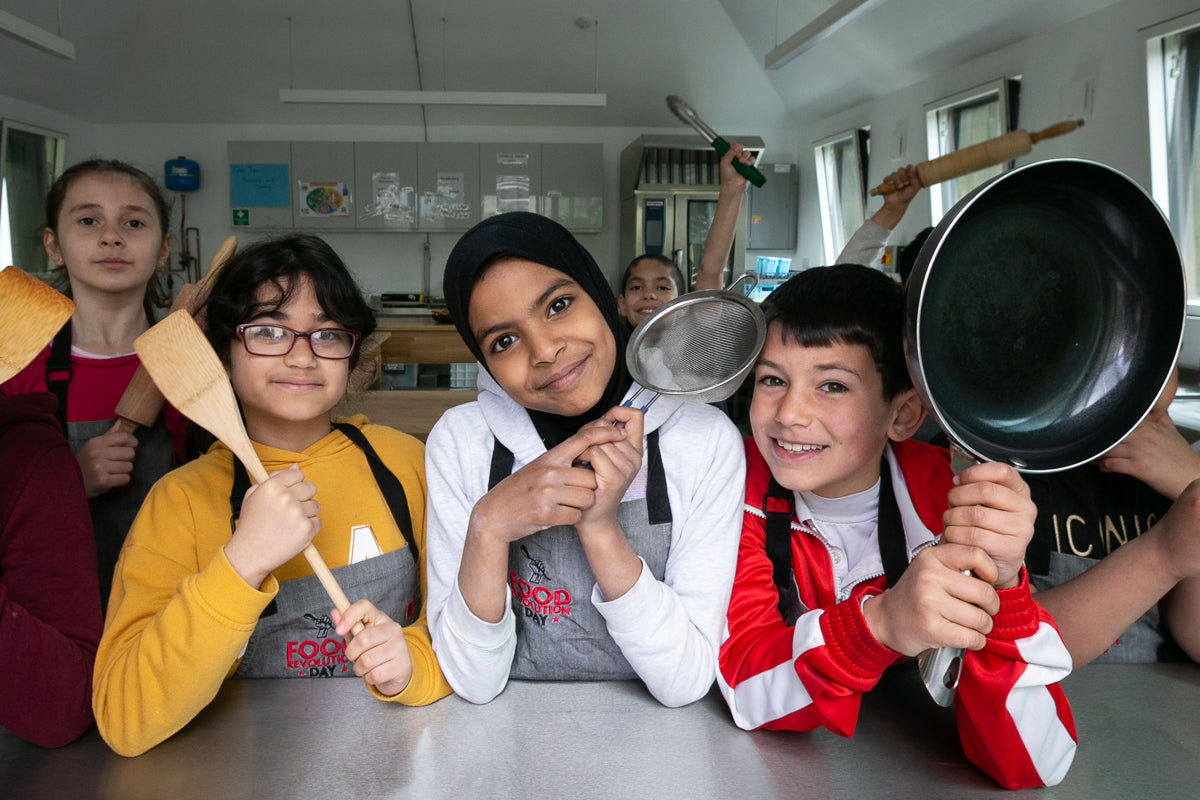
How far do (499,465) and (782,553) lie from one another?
1.25 feet

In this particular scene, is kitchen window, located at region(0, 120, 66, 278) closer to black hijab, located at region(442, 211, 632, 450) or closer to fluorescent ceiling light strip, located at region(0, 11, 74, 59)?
fluorescent ceiling light strip, located at region(0, 11, 74, 59)

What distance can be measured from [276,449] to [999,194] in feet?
3.24

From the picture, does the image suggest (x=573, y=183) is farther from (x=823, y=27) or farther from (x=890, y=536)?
(x=890, y=536)

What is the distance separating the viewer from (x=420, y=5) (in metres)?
6.79

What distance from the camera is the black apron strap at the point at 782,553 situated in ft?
3.34

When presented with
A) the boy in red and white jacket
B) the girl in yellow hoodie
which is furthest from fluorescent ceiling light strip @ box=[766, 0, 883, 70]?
the girl in yellow hoodie

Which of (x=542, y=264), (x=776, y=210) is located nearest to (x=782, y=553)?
(x=542, y=264)

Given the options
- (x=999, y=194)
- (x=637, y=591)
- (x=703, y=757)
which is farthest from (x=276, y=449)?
(x=999, y=194)

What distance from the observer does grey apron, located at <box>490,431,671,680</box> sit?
1.02 m

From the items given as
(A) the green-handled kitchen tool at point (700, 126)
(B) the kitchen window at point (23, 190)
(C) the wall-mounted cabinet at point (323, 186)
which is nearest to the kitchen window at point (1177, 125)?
(A) the green-handled kitchen tool at point (700, 126)

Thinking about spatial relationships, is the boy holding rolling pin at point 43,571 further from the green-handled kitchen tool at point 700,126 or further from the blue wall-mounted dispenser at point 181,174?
the blue wall-mounted dispenser at point 181,174

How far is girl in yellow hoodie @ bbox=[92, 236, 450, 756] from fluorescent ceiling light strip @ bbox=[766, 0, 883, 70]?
4215 mm

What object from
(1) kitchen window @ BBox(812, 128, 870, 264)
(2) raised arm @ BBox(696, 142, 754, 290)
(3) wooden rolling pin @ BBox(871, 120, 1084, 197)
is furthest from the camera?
(1) kitchen window @ BBox(812, 128, 870, 264)

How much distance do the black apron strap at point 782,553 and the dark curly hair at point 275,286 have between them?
2.13ft
